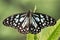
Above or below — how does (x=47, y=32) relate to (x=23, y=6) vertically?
below

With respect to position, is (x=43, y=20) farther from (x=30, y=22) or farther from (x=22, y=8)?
(x=22, y=8)

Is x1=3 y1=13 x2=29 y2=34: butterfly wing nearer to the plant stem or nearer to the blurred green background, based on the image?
the plant stem

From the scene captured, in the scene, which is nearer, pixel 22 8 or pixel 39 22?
pixel 39 22

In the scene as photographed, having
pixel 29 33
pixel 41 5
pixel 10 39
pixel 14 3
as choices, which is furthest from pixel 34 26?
pixel 14 3

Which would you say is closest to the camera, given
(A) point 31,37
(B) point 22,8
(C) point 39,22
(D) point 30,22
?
(A) point 31,37

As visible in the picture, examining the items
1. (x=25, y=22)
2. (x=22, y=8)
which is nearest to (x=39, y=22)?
(x=25, y=22)

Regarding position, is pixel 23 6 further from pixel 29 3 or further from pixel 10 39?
pixel 10 39

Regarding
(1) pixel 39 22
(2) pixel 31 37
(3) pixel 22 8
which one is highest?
(3) pixel 22 8

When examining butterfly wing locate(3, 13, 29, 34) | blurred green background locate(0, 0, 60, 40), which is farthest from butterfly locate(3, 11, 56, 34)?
blurred green background locate(0, 0, 60, 40)
